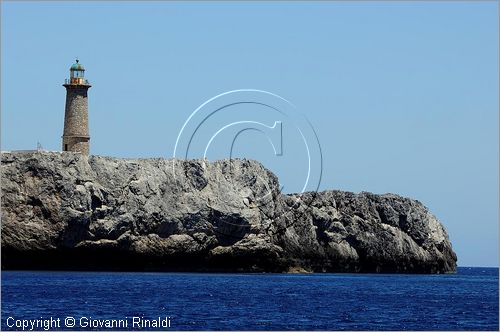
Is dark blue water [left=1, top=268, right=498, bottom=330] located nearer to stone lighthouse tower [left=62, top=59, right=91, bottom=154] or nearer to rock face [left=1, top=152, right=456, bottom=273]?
rock face [left=1, top=152, right=456, bottom=273]

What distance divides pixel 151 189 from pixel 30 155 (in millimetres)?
8933

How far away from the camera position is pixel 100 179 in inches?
3083

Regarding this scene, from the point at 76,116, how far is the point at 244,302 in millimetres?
31325

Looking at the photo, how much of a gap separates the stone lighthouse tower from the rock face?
2776mm

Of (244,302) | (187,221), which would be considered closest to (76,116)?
(187,221)

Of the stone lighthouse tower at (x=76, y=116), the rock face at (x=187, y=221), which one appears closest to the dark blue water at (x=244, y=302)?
the rock face at (x=187, y=221)

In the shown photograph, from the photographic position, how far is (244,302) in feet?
175

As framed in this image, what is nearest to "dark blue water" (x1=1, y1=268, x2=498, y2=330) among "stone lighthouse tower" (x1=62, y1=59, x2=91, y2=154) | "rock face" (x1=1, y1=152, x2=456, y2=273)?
"rock face" (x1=1, y1=152, x2=456, y2=273)

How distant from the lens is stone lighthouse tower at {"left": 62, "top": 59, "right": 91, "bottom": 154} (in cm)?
8069

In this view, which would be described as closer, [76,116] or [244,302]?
[244,302]

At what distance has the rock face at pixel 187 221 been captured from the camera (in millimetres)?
75500

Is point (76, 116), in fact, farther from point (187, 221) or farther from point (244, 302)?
point (244, 302)

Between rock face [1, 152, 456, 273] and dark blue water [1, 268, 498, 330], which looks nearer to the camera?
dark blue water [1, 268, 498, 330]

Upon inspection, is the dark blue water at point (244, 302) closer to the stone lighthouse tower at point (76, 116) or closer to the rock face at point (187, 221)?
the rock face at point (187, 221)
